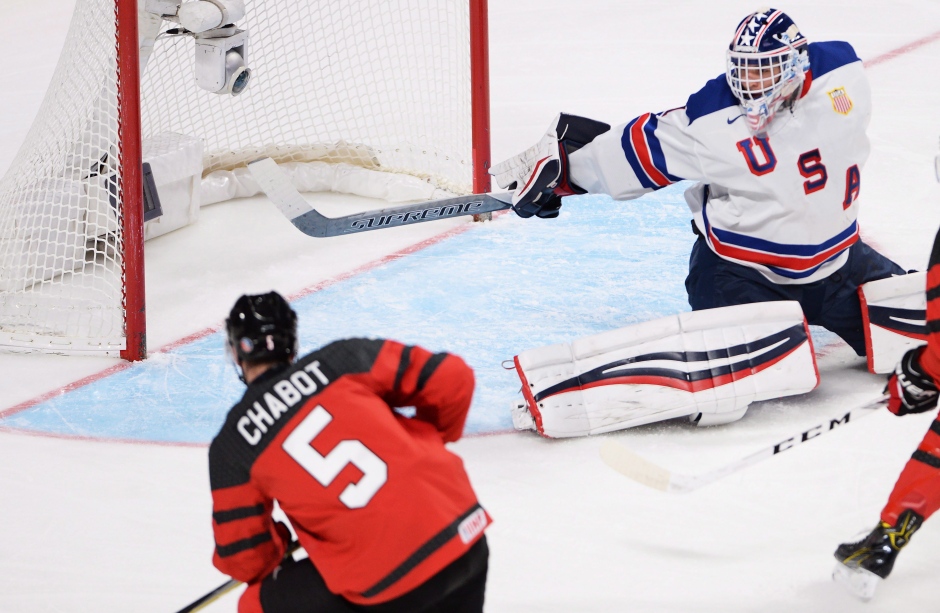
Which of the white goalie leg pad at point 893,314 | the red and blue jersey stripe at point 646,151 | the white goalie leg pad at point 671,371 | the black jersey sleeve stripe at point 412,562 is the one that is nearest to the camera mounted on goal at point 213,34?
the red and blue jersey stripe at point 646,151

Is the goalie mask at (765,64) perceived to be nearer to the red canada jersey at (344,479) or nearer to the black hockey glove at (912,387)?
the black hockey glove at (912,387)

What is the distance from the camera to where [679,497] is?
8.36 feet

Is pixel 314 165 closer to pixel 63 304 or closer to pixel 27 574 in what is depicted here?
Answer: pixel 63 304

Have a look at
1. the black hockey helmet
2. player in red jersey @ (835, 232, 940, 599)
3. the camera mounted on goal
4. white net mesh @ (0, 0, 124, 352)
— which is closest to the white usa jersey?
player in red jersey @ (835, 232, 940, 599)

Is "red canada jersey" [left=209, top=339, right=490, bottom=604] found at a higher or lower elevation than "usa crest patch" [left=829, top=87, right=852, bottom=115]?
lower

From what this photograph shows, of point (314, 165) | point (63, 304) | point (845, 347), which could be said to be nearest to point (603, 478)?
point (845, 347)

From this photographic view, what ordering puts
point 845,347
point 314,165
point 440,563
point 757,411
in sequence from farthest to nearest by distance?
point 314,165
point 845,347
point 757,411
point 440,563

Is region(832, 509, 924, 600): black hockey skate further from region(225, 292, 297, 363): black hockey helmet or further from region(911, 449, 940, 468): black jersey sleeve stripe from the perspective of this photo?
region(225, 292, 297, 363): black hockey helmet

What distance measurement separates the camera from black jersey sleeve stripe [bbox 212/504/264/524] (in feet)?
5.54

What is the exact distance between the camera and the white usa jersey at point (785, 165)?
9.41 feet

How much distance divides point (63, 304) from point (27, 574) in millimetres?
1459

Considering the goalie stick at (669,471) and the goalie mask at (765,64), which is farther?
the goalie mask at (765,64)

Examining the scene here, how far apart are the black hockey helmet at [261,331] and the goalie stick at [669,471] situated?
0.64m

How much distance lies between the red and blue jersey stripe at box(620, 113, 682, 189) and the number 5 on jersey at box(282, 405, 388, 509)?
1.69 m
